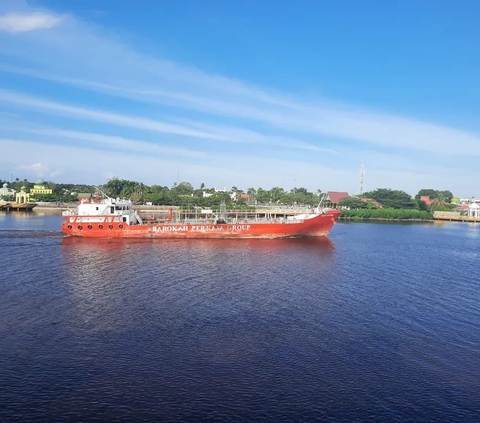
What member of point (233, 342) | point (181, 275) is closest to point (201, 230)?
point (181, 275)

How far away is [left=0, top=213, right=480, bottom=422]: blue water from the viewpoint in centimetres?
1702

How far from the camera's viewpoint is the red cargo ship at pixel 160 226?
60.4 metres

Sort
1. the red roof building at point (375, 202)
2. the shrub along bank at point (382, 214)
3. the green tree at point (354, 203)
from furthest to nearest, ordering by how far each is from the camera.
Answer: the red roof building at point (375, 202), the green tree at point (354, 203), the shrub along bank at point (382, 214)

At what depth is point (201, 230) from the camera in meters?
62.8

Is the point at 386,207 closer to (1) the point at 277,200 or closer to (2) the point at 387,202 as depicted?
(2) the point at 387,202

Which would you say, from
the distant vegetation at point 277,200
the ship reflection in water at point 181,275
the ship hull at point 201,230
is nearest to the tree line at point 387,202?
the distant vegetation at point 277,200

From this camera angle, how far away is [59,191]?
17925 cm

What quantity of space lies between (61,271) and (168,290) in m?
11.8

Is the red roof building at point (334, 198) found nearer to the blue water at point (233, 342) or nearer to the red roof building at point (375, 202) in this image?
the red roof building at point (375, 202)

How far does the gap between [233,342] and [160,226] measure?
4048 centimetres

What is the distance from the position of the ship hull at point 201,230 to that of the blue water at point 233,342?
54.6ft

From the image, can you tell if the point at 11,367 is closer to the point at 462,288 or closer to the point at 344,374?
the point at 344,374

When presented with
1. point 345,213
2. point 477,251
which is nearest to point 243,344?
point 477,251

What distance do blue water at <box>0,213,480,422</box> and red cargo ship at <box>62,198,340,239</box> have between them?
16.7 m
